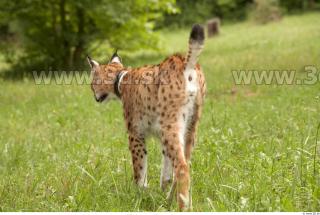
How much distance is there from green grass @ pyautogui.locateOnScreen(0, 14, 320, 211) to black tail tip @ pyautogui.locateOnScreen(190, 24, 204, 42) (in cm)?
156

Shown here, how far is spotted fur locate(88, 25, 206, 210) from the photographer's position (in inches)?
238

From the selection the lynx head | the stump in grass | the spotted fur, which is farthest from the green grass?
the stump in grass

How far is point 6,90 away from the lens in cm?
1644

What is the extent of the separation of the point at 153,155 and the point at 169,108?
2.23 metres

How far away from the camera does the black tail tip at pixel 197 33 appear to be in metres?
5.95

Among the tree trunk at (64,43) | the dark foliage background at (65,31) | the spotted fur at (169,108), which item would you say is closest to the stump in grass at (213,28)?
the dark foliage background at (65,31)

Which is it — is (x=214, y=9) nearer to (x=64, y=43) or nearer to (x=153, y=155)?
(x=64, y=43)

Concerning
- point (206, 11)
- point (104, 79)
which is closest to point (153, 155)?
point (104, 79)

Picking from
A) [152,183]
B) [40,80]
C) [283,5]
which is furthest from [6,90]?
[283,5]

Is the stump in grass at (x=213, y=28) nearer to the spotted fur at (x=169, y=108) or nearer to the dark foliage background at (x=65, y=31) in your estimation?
the dark foliage background at (x=65, y=31)

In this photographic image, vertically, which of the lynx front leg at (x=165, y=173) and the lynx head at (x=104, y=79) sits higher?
the lynx head at (x=104, y=79)

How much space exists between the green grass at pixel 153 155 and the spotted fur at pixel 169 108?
0.34m

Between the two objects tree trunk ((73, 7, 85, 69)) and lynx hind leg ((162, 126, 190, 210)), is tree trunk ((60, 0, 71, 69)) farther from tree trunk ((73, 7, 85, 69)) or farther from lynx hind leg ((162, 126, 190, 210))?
lynx hind leg ((162, 126, 190, 210))

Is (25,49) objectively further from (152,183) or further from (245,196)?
(245,196)
